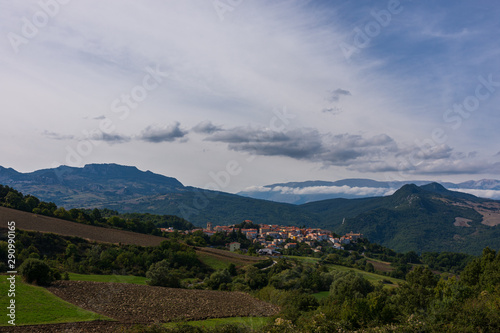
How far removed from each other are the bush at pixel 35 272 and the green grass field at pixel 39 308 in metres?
1.37

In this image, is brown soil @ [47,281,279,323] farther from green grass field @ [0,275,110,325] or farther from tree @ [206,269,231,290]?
tree @ [206,269,231,290]

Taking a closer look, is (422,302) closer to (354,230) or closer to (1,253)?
(1,253)

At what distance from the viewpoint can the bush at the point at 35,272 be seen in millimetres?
23000

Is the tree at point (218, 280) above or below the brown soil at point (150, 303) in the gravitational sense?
below

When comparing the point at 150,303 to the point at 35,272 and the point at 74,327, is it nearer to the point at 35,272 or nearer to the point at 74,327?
the point at 74,327

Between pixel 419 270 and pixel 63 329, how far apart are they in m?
36.7

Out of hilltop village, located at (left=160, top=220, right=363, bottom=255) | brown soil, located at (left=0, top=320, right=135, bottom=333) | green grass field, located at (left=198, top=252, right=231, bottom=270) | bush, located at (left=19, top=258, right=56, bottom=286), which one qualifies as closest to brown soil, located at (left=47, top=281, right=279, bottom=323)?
bush, located at (left=19, top=258, right=56, bottom=286)

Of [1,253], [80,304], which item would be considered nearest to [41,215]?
[1,253]

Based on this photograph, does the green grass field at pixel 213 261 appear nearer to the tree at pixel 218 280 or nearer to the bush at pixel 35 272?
the tree at pixel 218 280

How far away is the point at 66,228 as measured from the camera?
50750 millimetres

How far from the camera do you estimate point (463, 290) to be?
865 inches

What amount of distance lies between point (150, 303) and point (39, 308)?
299 inches

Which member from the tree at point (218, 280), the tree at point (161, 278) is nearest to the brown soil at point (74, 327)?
the tree at point (161, 278)

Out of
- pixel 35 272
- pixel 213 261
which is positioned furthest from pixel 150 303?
pixel 213 261
